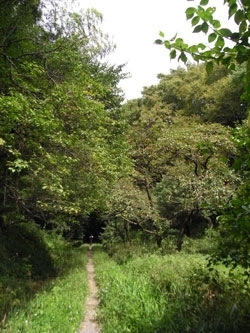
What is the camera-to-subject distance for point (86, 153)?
11195 millimetres

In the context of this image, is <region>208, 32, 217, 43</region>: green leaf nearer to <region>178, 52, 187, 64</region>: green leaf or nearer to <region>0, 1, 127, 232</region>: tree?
<region>178, 52, 187, 64</region>: green leaf

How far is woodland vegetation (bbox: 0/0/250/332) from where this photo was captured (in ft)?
12.4

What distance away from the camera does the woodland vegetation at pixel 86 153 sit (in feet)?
12.4

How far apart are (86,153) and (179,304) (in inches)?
266

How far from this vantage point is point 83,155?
1116 centimetres

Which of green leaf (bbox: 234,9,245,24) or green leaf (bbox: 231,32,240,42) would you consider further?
green leaf (bbox: 231,32,240,42)

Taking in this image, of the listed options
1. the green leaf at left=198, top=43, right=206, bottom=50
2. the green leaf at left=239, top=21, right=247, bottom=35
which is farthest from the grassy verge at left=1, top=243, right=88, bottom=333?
the green leaf at left=239, top=21, right=247, bottom=35

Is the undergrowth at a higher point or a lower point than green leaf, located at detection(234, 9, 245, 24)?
lower

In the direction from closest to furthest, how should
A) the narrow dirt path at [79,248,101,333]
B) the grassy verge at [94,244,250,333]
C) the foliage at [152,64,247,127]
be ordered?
the grassy verge at [94,244,250,333] → the narrow dirt path at [79,248,101,333] → the foliage at [152,64,247,127]

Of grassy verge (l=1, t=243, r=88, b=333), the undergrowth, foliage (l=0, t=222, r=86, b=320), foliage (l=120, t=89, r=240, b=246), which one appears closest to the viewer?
grassy verge (l=1, t=243, r=88, b=333)

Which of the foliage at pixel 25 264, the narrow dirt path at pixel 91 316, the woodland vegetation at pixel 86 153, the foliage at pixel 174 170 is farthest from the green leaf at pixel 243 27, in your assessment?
the foliage at pixel 174 170

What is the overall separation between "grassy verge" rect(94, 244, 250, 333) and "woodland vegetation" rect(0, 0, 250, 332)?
0.38 feet

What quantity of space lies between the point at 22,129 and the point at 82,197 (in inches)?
193

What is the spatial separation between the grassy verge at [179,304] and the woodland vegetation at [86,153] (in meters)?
0.12
